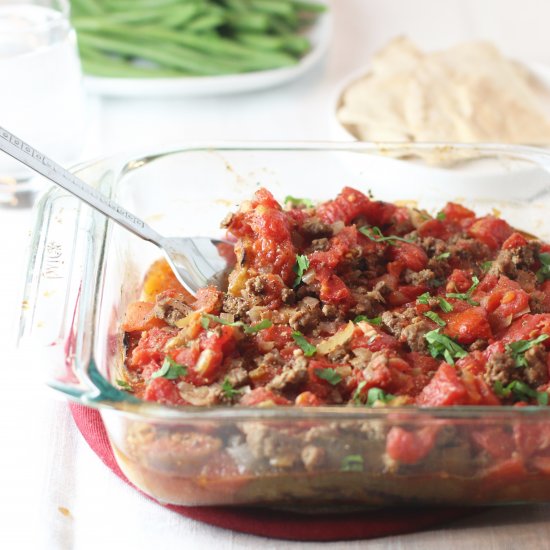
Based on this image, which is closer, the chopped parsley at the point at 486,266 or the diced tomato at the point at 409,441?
the diced tomato at the point at 409,441

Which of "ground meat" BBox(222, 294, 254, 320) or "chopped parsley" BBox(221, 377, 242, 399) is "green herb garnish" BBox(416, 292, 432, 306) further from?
"chopped parsley" BBox(221, 377, 242, 399)

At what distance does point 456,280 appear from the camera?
11.2 feet

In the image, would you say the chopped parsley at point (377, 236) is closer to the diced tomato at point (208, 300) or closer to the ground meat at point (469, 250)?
the ground meat at point (469, 250)

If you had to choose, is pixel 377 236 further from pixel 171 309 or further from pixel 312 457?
pixel 312 457

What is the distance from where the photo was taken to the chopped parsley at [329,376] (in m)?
2.88

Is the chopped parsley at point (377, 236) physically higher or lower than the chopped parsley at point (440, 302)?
higher

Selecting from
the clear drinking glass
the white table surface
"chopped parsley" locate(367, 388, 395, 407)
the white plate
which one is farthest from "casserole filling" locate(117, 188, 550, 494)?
the white plate

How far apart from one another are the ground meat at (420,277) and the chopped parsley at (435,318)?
214 millimetres

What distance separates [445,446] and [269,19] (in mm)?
3948

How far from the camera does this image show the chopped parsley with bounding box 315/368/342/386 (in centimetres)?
288

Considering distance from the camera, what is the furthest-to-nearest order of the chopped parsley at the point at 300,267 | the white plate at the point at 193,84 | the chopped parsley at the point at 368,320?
1. the white plate at the point at 193,84
2. the chopped parsley at the point at 300,267
3. the chopped parsley at the point at 368,320

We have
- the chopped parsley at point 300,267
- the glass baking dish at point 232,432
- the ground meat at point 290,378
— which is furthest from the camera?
the chopped parsley at point 300,267

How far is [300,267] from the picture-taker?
3.34 m

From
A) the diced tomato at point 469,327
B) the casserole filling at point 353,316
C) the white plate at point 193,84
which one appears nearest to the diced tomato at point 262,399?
the casserole filling at point 353,316
